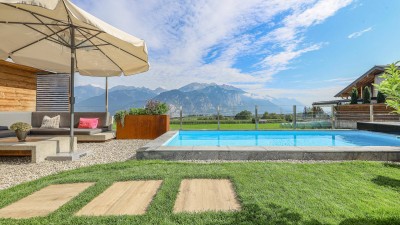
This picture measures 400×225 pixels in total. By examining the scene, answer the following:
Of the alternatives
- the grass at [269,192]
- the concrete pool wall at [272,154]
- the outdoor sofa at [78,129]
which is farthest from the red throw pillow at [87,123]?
the grass at [269,192]

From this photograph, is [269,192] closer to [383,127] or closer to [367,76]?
[383,127]

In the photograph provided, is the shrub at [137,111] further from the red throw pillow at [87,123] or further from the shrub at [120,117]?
the red throw pillow at [87,123]

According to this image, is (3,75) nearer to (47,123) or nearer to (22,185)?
(47,123)

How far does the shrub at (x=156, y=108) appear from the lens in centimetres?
843

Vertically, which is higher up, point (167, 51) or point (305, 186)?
point (167, 51)

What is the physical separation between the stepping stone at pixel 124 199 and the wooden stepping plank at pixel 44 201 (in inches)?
13.1

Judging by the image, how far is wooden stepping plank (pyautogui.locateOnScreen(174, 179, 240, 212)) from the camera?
2.24m

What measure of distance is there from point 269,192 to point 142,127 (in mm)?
6285

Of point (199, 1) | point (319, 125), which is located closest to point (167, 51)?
point (199, 1)

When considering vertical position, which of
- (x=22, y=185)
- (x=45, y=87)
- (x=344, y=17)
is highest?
(x=344, y=17)

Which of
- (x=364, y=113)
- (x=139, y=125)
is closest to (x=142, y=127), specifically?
(x=139, y=125)

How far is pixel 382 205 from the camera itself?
90.0 inches

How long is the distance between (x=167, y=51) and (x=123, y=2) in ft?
23.2

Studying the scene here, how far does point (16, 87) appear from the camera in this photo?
31.3 ft
